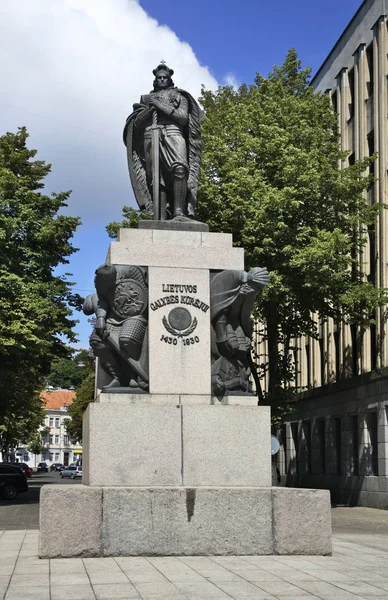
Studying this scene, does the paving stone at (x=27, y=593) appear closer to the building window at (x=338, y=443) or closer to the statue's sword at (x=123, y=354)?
the statue's sword at (x=123, y=354)

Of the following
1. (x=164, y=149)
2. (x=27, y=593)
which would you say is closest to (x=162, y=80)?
(x=164, y=149)

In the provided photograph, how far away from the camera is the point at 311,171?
28297 mm

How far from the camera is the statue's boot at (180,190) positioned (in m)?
12.6

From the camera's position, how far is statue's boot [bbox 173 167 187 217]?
1264cm

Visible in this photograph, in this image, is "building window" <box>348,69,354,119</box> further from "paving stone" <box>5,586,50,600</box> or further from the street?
"paving stone" <box>5,586,50,600</box>

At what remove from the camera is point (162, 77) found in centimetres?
1298

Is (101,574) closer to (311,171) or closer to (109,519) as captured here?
(109,519)

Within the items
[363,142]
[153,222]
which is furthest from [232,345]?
[363,142]

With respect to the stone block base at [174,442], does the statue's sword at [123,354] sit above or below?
above

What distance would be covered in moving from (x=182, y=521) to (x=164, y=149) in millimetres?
5259

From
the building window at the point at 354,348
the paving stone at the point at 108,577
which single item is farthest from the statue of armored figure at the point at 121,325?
the building window at the point at 354,348

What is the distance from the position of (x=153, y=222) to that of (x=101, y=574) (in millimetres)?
5017

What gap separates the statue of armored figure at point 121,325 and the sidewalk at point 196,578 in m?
2.37

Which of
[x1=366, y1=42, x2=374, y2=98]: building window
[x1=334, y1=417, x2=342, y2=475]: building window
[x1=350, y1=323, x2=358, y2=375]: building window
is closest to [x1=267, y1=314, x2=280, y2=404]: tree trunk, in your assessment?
[x1=350, y1=323, x2=358, y2=375]: building window
